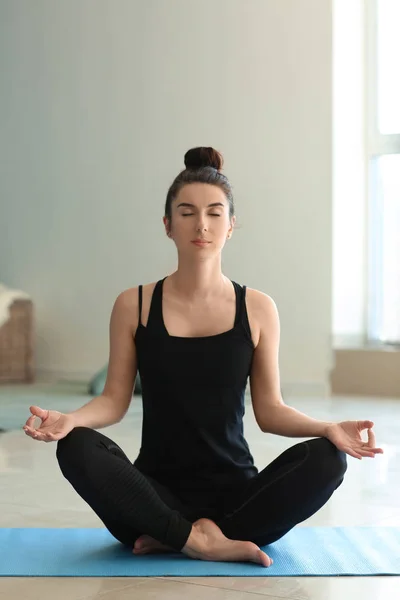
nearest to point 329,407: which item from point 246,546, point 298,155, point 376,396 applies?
point 376,396

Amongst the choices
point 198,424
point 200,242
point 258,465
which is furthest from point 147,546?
point 258,465

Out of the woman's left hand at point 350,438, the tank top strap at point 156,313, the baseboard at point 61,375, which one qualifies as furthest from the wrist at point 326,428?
the baseboard at point 61,375

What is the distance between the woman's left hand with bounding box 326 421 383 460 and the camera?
1.90m

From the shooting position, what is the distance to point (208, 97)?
17.3 ft

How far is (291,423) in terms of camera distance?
208 cm

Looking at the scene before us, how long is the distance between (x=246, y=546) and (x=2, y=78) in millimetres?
4552

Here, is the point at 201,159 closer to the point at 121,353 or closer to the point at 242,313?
the point at 242,313

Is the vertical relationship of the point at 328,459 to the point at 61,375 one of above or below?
above

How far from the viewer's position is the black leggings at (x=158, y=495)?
6.33 ft

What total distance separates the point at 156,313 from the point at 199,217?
24 cm

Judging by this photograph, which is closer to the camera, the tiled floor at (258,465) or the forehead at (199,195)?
the tiled floor at (258,465)

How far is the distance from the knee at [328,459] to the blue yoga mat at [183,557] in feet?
0.68

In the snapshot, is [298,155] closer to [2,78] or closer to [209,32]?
[209,32]

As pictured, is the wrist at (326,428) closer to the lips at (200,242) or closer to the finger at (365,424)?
the finger at (365,424)
